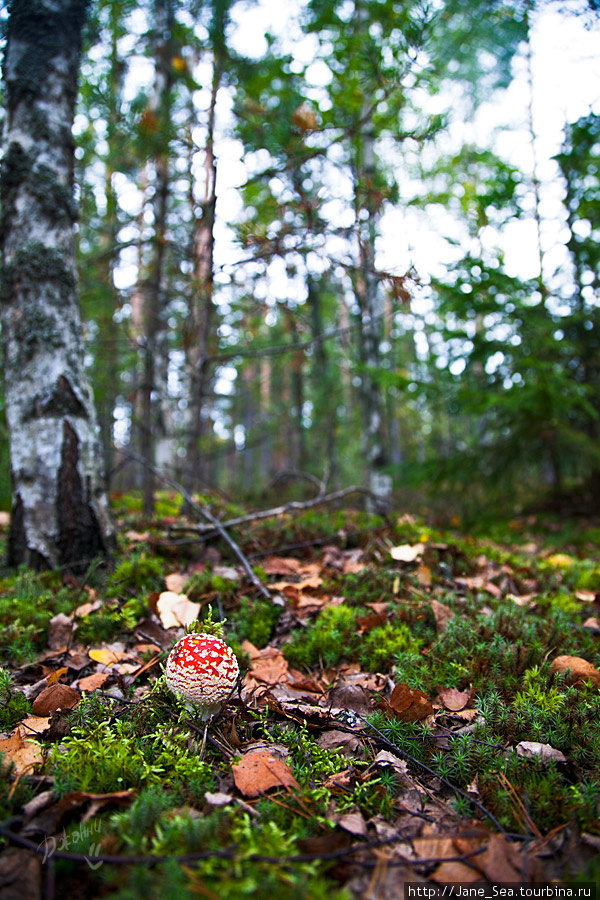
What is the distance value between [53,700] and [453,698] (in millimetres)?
1659

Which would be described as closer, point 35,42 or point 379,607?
point 379,607

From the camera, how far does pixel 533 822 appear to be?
155 cm

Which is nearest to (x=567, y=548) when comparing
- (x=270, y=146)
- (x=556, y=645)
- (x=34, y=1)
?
(x=556, y=645)

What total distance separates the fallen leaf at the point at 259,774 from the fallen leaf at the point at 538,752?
2.77 ft

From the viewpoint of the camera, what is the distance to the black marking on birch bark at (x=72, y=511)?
324 centimetres

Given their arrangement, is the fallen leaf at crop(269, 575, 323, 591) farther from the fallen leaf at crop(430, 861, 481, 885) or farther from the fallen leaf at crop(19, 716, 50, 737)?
the fallen leaf at crop(430, 861, 481, 885)

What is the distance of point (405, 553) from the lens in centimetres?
354

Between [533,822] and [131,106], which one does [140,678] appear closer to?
[533,822]

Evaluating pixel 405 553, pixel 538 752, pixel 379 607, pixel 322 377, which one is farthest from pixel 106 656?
pixel 322 377

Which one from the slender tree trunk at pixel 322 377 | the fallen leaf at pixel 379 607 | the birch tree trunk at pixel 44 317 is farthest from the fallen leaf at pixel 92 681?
the slender tree trunk at pixel 322 377

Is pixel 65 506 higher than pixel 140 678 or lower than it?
higher

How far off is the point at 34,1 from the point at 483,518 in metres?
6.68

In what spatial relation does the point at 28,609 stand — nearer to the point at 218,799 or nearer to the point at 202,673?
the point at 202,673

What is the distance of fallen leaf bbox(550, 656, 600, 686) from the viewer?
2.24 meters
